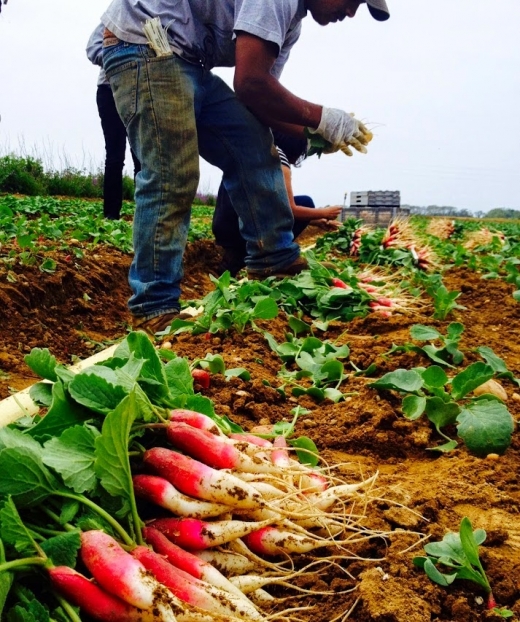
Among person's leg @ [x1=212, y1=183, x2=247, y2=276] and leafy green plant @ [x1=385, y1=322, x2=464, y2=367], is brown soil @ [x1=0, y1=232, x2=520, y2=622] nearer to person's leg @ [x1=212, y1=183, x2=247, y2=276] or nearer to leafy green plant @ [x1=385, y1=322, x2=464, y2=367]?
leafy green plant @ [x1=385, y1=322, x2=464, y2=367]

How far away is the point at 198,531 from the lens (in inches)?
45.6

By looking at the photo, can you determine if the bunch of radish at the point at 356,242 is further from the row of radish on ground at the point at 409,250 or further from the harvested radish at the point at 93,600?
the harvested radish at the point at 93,600

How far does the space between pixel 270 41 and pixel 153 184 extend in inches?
37.4

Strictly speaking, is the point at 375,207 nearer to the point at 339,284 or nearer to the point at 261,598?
the point at 339,284

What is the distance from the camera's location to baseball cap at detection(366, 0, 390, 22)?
3.71m

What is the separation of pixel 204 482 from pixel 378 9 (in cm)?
345

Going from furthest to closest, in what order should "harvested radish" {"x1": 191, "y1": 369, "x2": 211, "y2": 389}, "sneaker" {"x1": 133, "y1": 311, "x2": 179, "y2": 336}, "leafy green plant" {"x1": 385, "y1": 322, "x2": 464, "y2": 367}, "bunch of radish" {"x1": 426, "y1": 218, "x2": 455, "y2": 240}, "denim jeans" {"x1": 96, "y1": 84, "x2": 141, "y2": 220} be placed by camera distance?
"bunch of radish" {"x1": 426, "y1": 218, "x2": 455, "y2": 240}, "denim jeans" {"x1": 96, "y1": 84, "x2": 141, "y2": 220}, "sneaker" {"x1": 133, "y1": 311, "x2": 179, "y2": 336}, "leafy green plant" {"x1": 385, "y1": 322, "x2": 464, "y2": 367}, "harvested radish" {"x1": 191, "y1": 369, "x2": 211, "y2": 389}

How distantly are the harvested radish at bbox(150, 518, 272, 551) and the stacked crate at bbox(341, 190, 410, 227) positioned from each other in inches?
418

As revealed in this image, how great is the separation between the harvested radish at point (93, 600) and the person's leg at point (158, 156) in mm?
2459

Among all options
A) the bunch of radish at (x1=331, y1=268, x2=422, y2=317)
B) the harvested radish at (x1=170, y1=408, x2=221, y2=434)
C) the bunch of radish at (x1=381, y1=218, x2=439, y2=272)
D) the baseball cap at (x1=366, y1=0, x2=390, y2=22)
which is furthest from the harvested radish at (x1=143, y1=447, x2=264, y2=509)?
the bunch of radish at (x1=381, y1=218, x2=439, y2=272)

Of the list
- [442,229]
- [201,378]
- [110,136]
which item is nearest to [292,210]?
[110,136]

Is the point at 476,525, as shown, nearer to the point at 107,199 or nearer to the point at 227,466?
the point at 227,466

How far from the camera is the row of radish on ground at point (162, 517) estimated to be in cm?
97

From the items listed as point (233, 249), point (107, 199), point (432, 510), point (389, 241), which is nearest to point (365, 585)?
point (432, 510)
